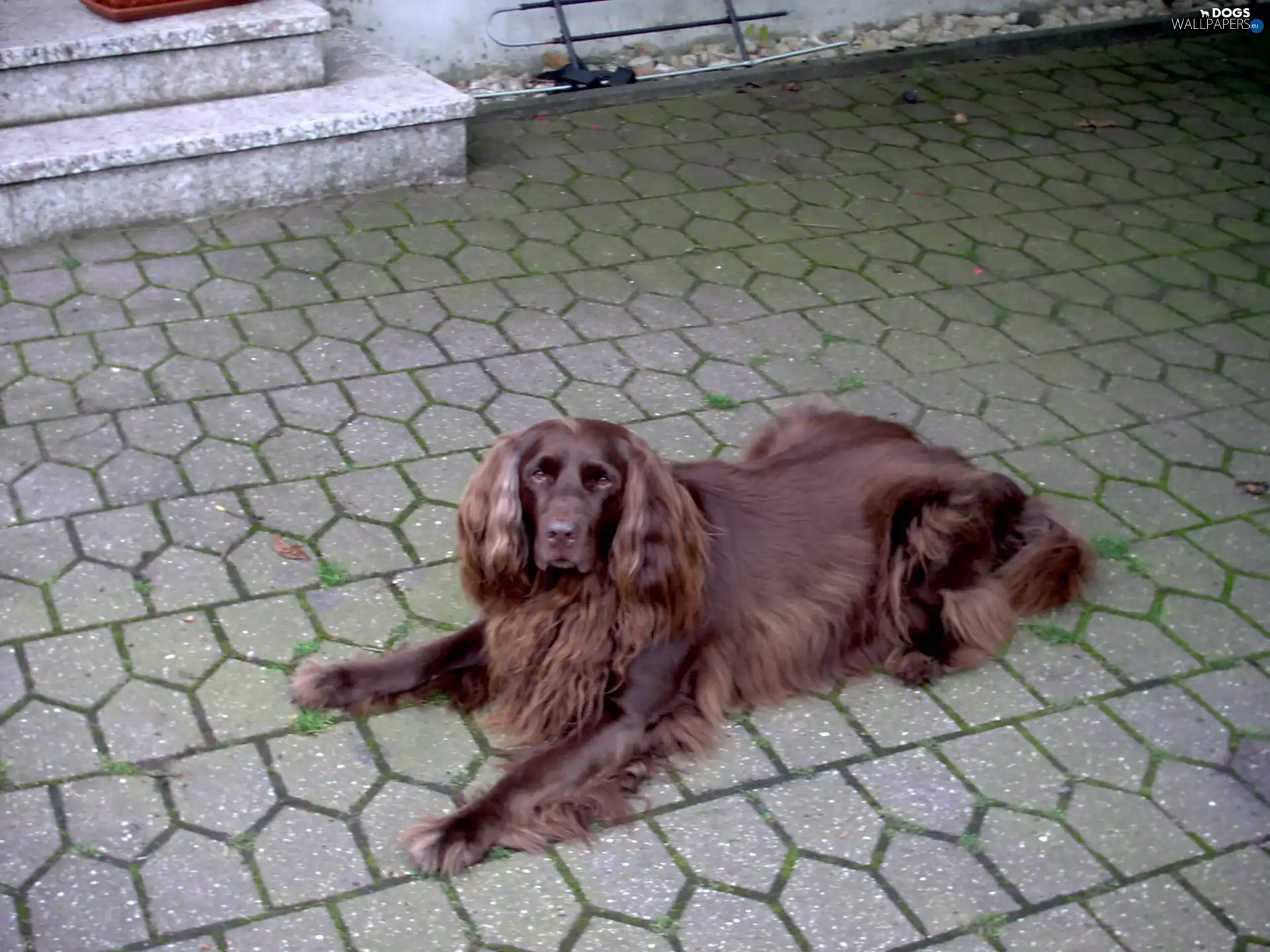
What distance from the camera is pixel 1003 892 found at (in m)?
3.23

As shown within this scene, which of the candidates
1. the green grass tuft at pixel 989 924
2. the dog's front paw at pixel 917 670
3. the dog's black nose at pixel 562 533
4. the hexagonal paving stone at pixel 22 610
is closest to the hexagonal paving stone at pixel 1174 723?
the dog's front paw at pixel 917 670

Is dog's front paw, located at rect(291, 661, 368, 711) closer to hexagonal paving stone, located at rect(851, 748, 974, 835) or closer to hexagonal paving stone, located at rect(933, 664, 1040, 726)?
hexagonal paving stone, located at rect(851, 748, 974, 835)

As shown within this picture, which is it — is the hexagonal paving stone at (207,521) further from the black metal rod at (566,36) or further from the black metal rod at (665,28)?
the black metal rod at (665,28)

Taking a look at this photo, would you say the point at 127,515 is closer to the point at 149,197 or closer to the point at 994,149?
the point at 149,197

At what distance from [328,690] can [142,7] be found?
402cm

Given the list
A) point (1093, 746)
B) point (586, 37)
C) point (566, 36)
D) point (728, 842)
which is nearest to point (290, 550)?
point (728, 842)

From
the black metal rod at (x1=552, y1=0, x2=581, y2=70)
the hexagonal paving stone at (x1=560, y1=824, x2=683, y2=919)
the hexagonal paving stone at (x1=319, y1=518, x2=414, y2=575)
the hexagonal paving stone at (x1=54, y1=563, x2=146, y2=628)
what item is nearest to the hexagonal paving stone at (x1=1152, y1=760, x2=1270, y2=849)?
the hexagonal paving stone at (x1=560, y1=824, x2=683, y2=919)

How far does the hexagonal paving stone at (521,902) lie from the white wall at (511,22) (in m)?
5.57

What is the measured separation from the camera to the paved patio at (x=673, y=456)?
3164mm

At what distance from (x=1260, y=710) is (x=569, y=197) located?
12.9ft

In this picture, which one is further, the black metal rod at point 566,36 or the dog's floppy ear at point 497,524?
the black metal rod at point 566,36

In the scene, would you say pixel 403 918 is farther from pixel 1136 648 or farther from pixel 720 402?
pixel 720 402

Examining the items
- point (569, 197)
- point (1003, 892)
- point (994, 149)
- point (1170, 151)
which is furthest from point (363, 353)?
point (1170, 151)

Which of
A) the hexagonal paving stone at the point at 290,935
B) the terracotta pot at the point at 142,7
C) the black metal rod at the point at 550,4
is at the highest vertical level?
the terracotta pot at the point at 142,7
